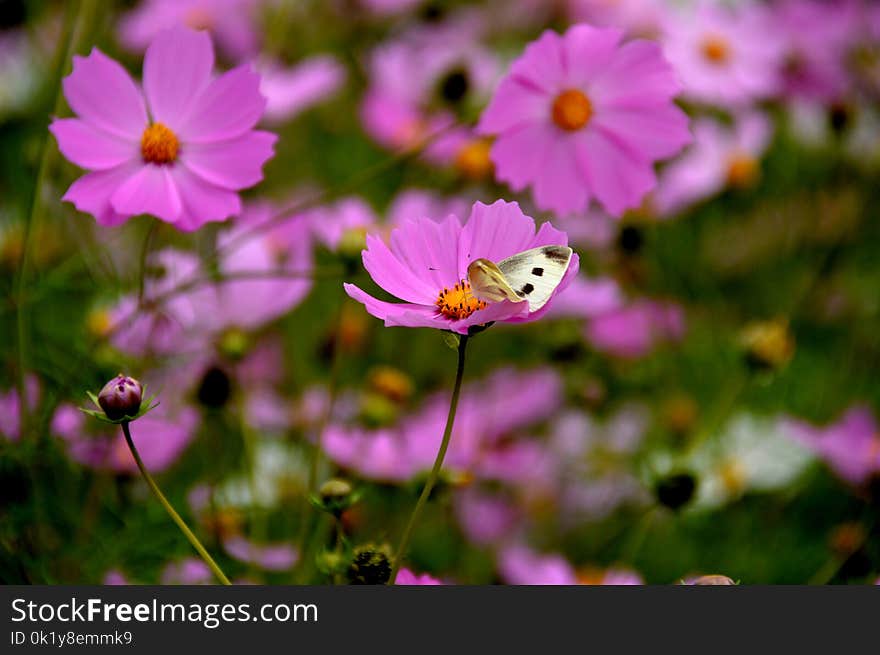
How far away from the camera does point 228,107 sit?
0.53 meters

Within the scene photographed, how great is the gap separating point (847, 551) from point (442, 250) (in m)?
0.45

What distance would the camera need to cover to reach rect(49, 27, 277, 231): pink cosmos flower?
51 cm

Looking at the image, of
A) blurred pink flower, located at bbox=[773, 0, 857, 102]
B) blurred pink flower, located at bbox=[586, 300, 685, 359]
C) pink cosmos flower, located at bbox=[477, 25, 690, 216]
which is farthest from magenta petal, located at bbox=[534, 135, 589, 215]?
blurred pink flower, located at bbox=[773, 0, 857, 102]

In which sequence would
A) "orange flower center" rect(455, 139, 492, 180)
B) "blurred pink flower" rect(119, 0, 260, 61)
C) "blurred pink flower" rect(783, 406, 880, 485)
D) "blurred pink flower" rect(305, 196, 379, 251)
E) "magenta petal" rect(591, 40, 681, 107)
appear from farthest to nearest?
1. "blurred pink flower" rect(119, 0, 260, 61)
2. "orange flower center" rect(455, 139, 492, 180)
3. "blurred pink flower" rect(305, 196, 379, 251)
4. "blurred pink flower" rect(783, 406, 880, 485)
5. "magenta petal" rect(591, 40, 681, 107)

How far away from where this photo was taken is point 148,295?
0.79m

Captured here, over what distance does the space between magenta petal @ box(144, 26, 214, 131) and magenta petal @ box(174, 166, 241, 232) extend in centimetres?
4

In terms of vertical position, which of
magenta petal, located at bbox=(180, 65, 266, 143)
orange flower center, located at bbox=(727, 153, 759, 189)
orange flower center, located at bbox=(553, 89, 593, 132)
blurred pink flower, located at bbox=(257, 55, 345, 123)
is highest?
orange flower center, located at bbox=(727, 153, 759, 189)

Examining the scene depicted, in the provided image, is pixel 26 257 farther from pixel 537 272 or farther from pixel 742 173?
pixel 742 173

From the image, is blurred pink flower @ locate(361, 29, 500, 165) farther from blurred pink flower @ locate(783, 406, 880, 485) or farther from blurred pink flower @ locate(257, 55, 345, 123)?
blurred pink flower @ locate(783, 406, 880, 485)

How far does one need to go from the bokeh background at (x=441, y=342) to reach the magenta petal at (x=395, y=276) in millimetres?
124

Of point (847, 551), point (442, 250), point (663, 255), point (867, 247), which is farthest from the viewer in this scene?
point (867, 247)

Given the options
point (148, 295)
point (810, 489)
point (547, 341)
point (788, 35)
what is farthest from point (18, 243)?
point (788, 35)

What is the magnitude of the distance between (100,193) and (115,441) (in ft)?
0.79

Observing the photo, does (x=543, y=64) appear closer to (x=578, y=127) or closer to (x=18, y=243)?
(x=578, y=127)
